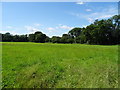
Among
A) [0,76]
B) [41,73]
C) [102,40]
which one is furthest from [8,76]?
[102,40]

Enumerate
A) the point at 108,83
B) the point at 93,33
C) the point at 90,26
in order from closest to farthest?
the point at 108,83 < the point at 93,33 < the point at 90,26

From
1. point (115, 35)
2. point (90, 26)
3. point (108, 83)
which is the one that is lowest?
point (108, 83)

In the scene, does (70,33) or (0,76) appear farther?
(70,33)

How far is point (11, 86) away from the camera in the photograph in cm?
370

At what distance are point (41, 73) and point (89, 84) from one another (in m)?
2.29

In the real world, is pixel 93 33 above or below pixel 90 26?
below

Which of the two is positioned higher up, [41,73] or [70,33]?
[70,33]

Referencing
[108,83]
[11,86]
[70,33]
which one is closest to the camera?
[11,86]

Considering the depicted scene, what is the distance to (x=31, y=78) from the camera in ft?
14.5

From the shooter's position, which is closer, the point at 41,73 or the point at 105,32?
the point at 41,73

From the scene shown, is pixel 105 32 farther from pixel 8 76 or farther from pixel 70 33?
pixel 8 76

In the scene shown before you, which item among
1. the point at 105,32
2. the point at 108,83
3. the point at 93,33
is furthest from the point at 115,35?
the point at 108,83

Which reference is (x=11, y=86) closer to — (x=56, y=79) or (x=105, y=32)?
(x=56, y=79)

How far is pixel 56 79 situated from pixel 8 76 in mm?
2107
